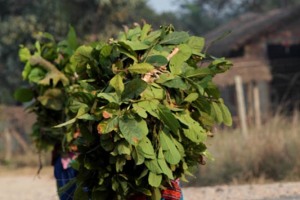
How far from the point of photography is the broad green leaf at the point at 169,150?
5211 millimetres

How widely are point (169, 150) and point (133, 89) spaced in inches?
20.9

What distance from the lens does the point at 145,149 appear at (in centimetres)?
513

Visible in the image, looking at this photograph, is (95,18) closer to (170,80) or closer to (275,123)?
(275,123)

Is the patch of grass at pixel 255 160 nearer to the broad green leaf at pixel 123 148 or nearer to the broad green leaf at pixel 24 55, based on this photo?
the broad green leaf at pixel 24 55

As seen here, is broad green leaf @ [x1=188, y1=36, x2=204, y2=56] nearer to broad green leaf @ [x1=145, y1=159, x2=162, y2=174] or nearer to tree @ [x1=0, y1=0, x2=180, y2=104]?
broad green leaf @ [x1=145, y1=159, x2=162, y2=174]

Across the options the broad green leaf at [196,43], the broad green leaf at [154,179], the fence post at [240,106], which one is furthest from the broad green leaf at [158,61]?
the fence post at [240,106]

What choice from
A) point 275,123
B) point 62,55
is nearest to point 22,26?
point 275,123

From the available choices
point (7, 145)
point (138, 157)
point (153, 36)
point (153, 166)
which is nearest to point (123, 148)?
point (138, 157)

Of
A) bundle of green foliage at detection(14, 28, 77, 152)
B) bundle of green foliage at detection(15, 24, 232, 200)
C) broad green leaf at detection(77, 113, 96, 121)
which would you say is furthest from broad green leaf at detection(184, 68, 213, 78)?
bundle of green foliage at detection(14, 28, 77, 152)

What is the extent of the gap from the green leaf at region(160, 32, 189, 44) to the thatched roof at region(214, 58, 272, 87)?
11.4 meters

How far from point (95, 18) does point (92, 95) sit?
57.8 feet

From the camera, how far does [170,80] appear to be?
5391mm

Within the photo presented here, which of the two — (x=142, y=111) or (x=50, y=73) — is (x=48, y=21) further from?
(x=142, y=111)

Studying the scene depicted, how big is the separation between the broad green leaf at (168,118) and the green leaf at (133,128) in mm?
140
